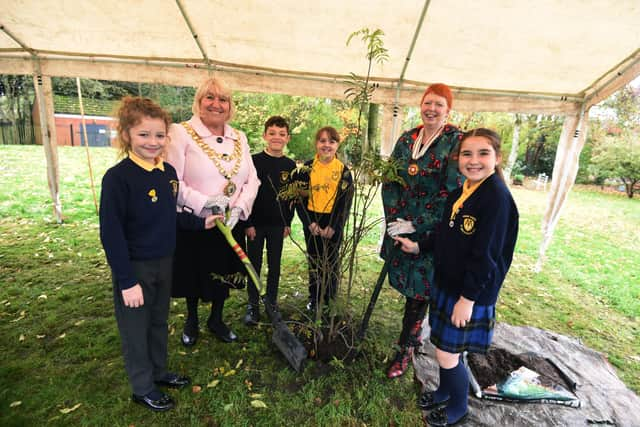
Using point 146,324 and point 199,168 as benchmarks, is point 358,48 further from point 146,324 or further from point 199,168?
point 146,324

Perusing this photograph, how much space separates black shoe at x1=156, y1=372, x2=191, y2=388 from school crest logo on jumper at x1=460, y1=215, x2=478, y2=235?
2207mm

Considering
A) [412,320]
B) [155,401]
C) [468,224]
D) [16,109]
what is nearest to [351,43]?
[468,224]

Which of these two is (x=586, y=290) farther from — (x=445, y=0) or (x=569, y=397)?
(x=445, y=0)

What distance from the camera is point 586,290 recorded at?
4555 mm

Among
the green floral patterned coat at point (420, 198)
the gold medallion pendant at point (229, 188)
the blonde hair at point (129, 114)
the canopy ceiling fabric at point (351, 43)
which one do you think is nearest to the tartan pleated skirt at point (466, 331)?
the green floral patterned coat at point (420, 198)

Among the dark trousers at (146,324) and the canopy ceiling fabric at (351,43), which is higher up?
the canopy ceiling fabric at (351,43)

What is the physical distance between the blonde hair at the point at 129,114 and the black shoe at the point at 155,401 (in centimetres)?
160

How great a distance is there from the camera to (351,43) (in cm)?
345

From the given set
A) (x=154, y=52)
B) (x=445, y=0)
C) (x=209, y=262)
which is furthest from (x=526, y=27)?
(x=154, y=52)

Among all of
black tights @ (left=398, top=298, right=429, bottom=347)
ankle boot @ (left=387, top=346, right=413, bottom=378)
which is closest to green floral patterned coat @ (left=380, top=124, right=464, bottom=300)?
black tights @ (left=398, top=298, right=429, bottom=347)

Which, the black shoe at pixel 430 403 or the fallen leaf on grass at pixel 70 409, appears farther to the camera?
the black shoe at pixel 430 403

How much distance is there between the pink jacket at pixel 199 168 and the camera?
82.4 inches

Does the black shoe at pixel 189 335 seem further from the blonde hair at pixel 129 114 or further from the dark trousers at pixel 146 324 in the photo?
the blonde hair at pixel 129 114

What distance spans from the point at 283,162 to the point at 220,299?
1341 millimetres
